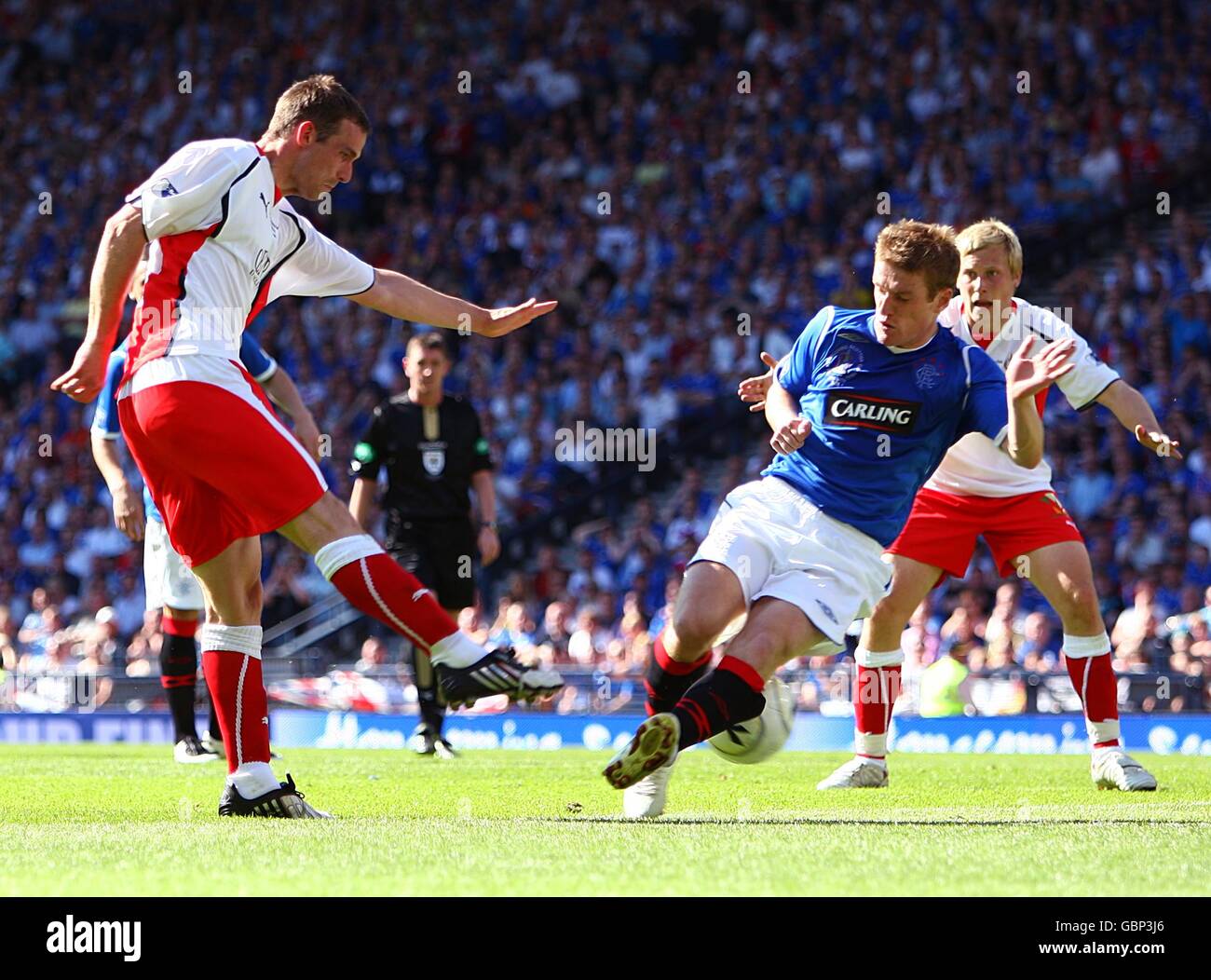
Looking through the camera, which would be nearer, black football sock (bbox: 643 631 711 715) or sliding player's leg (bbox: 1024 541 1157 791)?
black football sock (bbox: 643 631 711 715)

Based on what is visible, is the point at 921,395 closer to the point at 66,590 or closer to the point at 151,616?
the point at 151,616

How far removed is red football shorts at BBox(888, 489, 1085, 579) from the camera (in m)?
8.00

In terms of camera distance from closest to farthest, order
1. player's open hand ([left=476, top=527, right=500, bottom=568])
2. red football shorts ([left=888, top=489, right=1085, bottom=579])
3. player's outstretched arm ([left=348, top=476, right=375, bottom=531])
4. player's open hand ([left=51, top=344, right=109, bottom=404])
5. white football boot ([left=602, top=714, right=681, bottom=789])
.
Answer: white football boot ([left=602, top=714, right=681, bottom=789]) < player's open hand ([left=51, top=344, right=109, bottom=404]) < red football shorts ([left=888, top=489, right=1085, bottom=579]) < player's outstretched arm ([left=348, top=476, right=375, bottom=531]) < player's open hand ([left=476, top=527, right=500, bottom=568])

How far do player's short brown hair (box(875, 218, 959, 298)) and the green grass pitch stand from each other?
1905 mm

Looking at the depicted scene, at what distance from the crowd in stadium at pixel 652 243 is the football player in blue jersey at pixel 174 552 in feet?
19.2

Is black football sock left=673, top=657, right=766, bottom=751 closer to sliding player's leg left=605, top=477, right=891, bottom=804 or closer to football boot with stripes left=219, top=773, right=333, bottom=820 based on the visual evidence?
sliding player's leg left=605, top=477, right=891, bottom=804

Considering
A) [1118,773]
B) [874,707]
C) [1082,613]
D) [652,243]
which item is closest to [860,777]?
[874,707]

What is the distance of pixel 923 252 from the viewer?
6211mm

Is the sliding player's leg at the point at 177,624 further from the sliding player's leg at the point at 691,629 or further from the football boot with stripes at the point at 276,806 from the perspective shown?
the sliding player's leg at the point at 691,629

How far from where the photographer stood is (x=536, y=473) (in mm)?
19188

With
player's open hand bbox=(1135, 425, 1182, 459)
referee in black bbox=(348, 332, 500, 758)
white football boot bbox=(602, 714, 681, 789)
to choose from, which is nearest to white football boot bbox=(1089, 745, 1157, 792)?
player's open hand bbox=(1135, 425, 1182, 459)

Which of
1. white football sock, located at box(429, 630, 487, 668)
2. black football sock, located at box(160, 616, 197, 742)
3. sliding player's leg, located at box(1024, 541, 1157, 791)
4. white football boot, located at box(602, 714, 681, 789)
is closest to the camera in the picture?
white football sock, located at box(429, 630, 487, 668)

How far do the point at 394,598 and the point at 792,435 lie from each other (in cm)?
147

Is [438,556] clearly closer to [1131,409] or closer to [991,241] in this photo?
[991,241]
